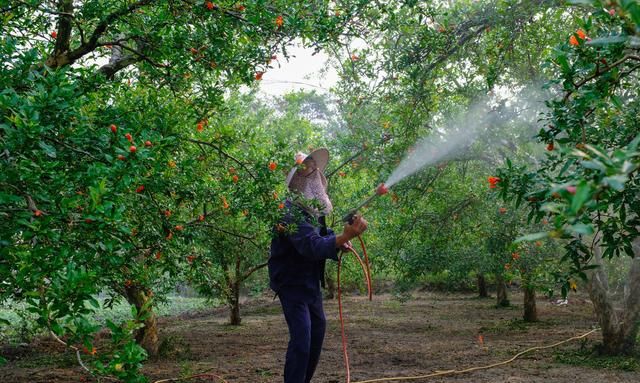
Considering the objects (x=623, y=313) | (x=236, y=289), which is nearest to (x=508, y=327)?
(x=623, y=313)

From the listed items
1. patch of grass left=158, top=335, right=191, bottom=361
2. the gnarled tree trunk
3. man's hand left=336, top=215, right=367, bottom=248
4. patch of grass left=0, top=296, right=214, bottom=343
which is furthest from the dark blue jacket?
the gnarled tree trunk

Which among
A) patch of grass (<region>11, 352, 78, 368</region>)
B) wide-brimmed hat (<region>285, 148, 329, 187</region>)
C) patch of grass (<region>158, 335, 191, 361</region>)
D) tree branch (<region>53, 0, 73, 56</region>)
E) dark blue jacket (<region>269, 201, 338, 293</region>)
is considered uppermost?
tree branch (<region>53, 0, 73, 56</region>)

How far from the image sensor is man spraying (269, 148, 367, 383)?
3.80 meters

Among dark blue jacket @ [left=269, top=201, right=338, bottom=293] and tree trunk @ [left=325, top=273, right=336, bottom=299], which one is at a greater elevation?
dark blue jacket @ [left=269, top=201, right=338, bottom=293]

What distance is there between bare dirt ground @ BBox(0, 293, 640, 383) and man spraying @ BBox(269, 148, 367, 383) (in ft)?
6.37

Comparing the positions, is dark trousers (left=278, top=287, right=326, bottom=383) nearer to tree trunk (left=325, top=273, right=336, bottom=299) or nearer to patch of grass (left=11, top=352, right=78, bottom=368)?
patch of grass (left=11, top=352, right=78, bottom=368)

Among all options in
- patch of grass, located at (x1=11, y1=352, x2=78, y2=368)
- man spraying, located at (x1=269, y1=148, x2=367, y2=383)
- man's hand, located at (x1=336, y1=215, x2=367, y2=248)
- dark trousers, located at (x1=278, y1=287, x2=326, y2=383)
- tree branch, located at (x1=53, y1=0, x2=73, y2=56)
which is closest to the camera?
man's hand, located at (x1=336, y1=215, x2=367, y2=248)

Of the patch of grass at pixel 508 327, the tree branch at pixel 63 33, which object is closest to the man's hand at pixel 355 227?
the tree branch at pixel 63 33

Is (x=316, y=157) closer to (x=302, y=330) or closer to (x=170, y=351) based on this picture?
(x=302, y=330)

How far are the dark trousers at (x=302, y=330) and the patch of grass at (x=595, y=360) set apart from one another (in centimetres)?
373

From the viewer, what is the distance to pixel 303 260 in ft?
13.6

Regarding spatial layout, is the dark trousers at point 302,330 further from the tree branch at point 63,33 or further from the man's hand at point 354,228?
the tree branch at point 63,33

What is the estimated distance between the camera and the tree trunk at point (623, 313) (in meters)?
6.56

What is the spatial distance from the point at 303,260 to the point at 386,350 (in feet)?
14.4
